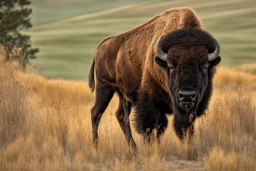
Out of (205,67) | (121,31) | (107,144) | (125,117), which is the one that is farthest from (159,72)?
(121,31)

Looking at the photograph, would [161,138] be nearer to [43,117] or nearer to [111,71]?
[111,71]

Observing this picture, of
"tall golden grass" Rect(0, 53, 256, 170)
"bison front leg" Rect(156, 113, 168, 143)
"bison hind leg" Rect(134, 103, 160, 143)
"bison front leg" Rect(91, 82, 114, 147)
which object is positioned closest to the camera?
"tall golden grass" Rect(0, 53, 256, 170)

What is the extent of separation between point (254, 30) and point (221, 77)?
98.7ft

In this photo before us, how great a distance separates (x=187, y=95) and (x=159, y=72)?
1.16 meters

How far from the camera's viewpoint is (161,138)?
760cm

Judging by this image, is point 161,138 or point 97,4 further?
point 97,4

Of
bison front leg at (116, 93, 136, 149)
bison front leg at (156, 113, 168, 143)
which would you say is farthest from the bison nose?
bison front leg at (116, 93, 136, 149)

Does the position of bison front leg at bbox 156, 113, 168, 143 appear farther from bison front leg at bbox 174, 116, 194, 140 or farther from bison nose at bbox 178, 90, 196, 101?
bison nose at bbox 178, 90, 196, 101

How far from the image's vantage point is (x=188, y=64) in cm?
638

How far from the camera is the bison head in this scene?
6230mm

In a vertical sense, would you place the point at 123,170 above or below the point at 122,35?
below

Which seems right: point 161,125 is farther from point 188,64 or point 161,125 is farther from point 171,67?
point 188,64

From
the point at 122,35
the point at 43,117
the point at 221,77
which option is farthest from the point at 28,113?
the point at 221,77

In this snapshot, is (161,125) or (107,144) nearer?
(107,144)
